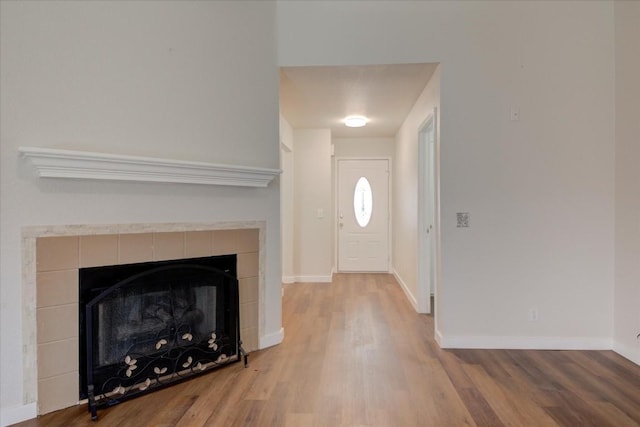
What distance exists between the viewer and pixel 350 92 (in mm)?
3660

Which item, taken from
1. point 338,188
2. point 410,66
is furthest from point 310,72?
point 338,188

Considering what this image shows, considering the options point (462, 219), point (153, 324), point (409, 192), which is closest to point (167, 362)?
point (153, 324)

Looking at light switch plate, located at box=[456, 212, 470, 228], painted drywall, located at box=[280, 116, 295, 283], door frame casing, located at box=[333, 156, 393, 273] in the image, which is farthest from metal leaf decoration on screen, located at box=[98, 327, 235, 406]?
door frame casing, located at box=[333, 156, 393, 273]

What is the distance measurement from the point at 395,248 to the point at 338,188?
1.45m

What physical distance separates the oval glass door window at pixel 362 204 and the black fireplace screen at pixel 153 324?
3.78 meters

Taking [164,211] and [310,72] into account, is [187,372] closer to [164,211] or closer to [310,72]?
[164,211]

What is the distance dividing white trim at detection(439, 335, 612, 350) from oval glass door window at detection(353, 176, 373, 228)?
346cm

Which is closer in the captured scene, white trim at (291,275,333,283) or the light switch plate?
the light switch plate

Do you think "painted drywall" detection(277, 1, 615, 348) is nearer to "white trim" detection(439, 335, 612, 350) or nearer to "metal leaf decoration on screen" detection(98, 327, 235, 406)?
"white trim" detection(439, 335, 612, 350)

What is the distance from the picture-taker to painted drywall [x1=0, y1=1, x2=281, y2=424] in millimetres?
1888

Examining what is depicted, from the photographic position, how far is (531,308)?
2.87 m

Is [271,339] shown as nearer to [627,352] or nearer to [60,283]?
[60,283]

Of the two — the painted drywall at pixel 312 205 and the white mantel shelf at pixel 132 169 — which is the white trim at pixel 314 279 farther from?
the white mantel shelf at pixel 132 169

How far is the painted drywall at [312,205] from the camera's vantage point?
5402 millimetres
